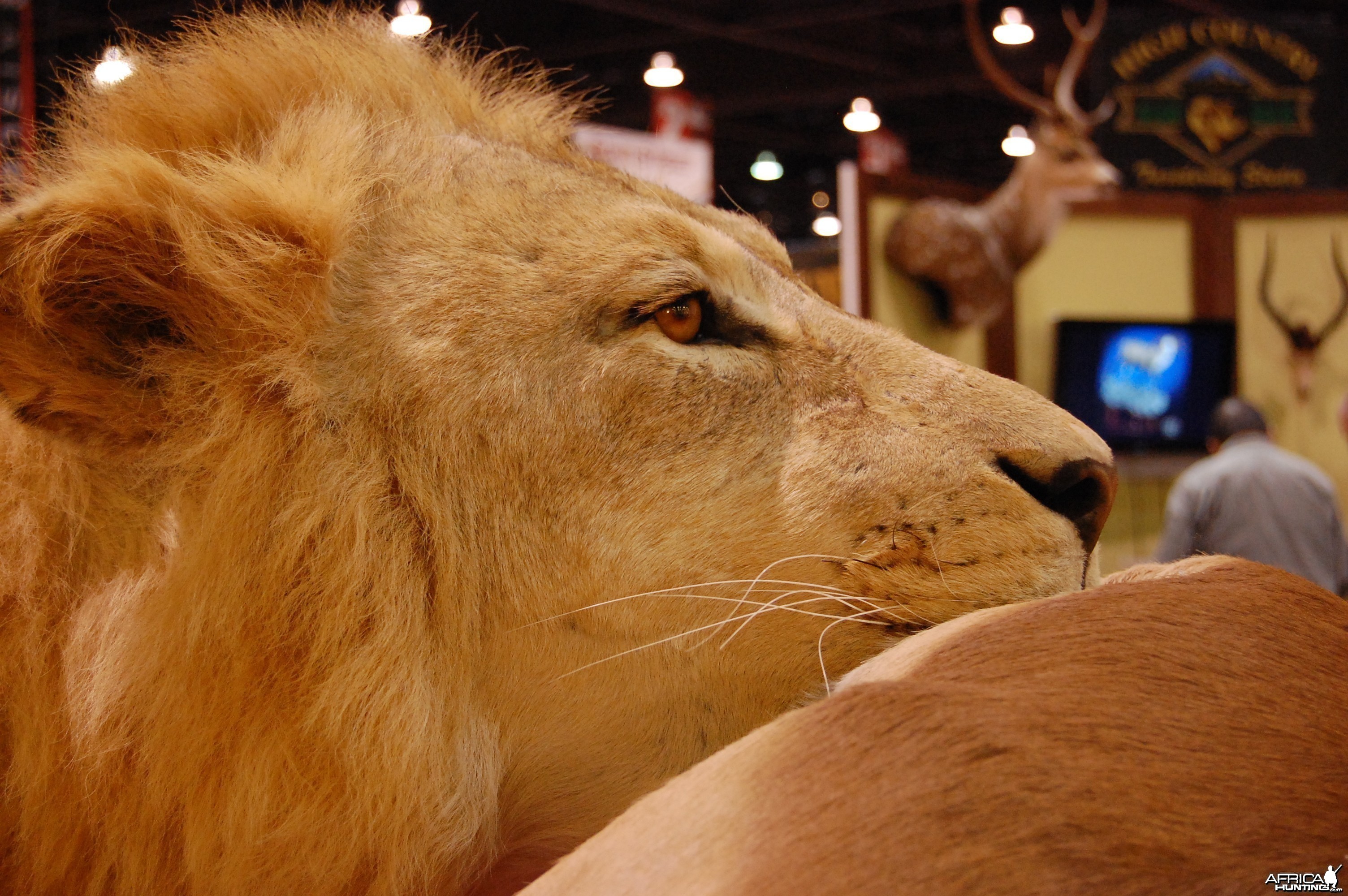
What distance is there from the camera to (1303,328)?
551cm

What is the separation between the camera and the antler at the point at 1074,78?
5.34 m

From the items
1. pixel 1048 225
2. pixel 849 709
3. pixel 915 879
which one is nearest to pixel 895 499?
pixel 849 709

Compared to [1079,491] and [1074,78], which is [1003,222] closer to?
[1074,78]

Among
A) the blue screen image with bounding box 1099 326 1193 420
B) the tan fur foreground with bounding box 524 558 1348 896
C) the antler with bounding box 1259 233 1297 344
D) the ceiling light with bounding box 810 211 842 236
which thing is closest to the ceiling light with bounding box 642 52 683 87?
the ceiling light with bounding box 810 211 842 236

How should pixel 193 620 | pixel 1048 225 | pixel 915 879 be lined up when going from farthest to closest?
1. pixel 1048 225
2. pixel 193 620
3. pixel 915 879

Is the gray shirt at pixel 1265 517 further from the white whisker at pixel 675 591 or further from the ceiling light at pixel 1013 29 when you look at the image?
the ceiling light at pixel 1013 29

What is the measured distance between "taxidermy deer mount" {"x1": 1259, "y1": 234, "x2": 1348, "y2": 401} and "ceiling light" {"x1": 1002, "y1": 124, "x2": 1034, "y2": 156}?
4857 millimetres

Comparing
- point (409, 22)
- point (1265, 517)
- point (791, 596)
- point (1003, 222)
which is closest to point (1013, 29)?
point (1003, 222)

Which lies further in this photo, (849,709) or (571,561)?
(571,561)

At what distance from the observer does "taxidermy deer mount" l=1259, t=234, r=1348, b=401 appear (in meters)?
5.51

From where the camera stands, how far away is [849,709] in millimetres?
595

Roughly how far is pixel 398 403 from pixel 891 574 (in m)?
0.43

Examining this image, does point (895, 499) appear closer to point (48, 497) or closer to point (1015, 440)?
point (1015, 440)

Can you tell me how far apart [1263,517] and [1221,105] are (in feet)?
10.3
